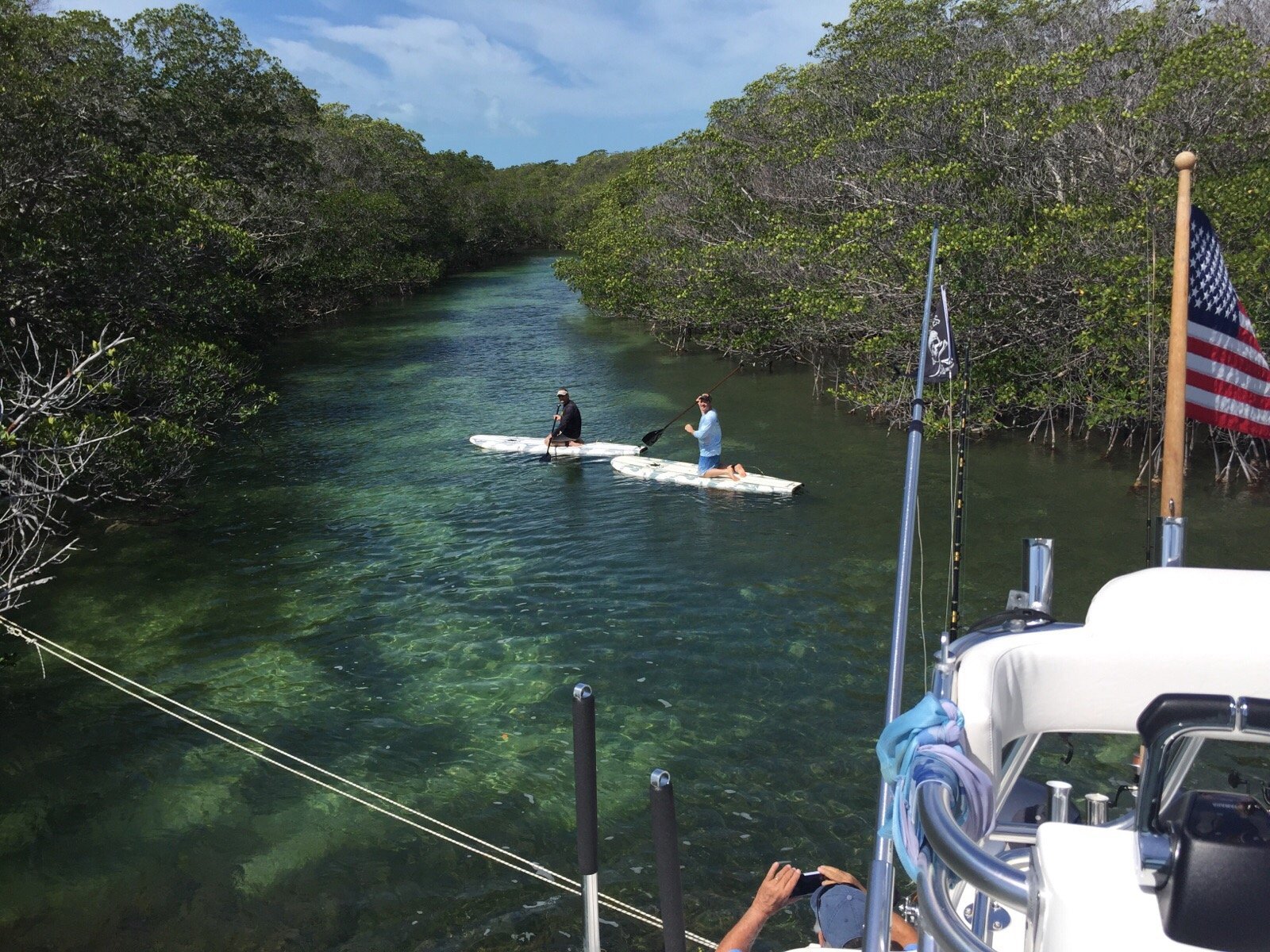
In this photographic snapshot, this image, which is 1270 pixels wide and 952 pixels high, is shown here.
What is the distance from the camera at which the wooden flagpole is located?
722 cm

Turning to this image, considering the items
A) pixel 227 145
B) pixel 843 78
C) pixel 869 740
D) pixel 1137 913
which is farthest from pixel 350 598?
pixel 227 145

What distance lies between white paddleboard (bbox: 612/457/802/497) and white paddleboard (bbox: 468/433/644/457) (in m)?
0.89

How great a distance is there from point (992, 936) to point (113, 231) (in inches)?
665

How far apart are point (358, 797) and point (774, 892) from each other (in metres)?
5.15

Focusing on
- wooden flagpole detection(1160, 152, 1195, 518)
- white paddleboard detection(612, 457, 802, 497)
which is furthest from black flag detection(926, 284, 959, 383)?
white paddleboard detection(612, 457, 802, 497)

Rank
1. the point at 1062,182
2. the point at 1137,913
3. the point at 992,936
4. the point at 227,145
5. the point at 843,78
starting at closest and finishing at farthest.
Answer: the point at 1137,913
the point at 992,936
the point at 1062,182
the point at 843,78
the point at 227,145

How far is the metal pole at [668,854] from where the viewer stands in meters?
4.64

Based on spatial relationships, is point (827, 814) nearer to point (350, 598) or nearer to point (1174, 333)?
point (1174, 333)

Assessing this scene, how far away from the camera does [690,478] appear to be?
18859mm

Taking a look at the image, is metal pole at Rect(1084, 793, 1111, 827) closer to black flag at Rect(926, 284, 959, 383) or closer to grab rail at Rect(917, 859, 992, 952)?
grab rail at Rect(917, 859, 992, 952)

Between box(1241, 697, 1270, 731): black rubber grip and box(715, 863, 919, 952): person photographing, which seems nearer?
box(1241, 697, 1270, 731): black rubber grip

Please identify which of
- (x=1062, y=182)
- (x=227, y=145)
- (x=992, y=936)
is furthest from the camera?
(x=227, y=145)

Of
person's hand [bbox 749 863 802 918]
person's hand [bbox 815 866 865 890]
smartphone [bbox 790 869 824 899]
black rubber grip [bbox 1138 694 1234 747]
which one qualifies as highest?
black rubber grip [bbox 1138 694 1234 747]

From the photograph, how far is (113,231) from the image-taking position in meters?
16.5
